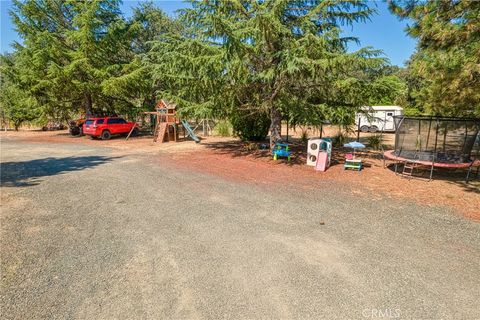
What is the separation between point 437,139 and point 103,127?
776 inches

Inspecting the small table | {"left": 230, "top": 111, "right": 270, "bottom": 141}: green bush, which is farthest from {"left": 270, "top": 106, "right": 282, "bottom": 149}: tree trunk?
{"left": 230, "top": 111, "right": 270, "bottom": 141}: green bush

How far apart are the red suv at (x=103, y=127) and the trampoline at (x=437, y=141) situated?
18.5 m

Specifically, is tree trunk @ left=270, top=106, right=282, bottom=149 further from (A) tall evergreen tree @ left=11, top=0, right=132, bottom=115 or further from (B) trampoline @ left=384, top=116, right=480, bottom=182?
(A) tall evergreen tree @ left=11, top=0, right=132, bottom=115

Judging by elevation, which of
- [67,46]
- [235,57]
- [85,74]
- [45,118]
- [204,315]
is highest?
[67,46]

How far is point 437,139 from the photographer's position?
8695 millimetres

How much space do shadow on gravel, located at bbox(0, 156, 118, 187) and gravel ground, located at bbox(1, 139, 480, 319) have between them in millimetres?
1262

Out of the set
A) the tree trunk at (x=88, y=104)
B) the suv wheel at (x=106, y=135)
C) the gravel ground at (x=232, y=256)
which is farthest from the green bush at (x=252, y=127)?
the tree trunk at (x=88, y=104)

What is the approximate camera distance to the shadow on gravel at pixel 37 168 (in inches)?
317

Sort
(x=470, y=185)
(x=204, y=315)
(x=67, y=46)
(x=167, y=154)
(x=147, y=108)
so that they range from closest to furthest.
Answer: (x=204, y=315)
(x=470, y=185)
(x=167, y=154)
(x=67, y=46)
(x=147, y=108)

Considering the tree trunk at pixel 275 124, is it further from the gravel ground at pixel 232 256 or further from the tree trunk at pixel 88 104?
the tree trunk at pixel 88 104

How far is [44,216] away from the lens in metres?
5.42

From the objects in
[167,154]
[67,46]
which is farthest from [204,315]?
[67,46]

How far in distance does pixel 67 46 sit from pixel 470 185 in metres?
27.4

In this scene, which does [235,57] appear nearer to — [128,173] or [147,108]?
[128,173]
